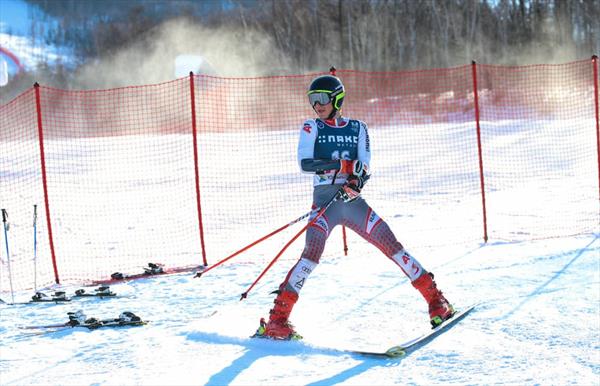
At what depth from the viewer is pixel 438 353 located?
207 inches

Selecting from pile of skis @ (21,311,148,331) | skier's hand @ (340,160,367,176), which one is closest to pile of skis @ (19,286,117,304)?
pile of skis @ (21,311,148,331)

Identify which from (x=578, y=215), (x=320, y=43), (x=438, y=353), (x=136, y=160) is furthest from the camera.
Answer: (x=320, y=43)

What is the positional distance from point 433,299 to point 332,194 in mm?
1086

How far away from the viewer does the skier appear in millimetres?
5523

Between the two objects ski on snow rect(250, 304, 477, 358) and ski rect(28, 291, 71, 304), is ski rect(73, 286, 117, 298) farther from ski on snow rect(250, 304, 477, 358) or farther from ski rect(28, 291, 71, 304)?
ski on snow rect(250, 304, 477, 358)

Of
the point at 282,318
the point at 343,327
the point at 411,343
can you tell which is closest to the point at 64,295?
the point at 282,318

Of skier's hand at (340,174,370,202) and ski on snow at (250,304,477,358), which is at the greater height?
skier's hand at (340,174,370,202)

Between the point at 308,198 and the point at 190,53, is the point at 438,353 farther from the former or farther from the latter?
the point at 190,53

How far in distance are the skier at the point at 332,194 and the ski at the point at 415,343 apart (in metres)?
0.08

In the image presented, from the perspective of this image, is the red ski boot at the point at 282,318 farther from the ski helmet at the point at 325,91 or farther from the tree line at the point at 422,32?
the tree line at the point at 422,32

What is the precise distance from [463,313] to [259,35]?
45.8 meters

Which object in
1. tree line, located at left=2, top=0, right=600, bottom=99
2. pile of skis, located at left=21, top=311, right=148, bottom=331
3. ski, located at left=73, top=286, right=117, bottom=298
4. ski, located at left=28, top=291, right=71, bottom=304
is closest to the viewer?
pile of skis, located at left=21, top=311, right=148, bottom=331

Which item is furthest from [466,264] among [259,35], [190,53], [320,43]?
[190,53]

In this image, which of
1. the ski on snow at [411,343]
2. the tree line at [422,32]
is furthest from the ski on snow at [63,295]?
the tree line at [422,32]
